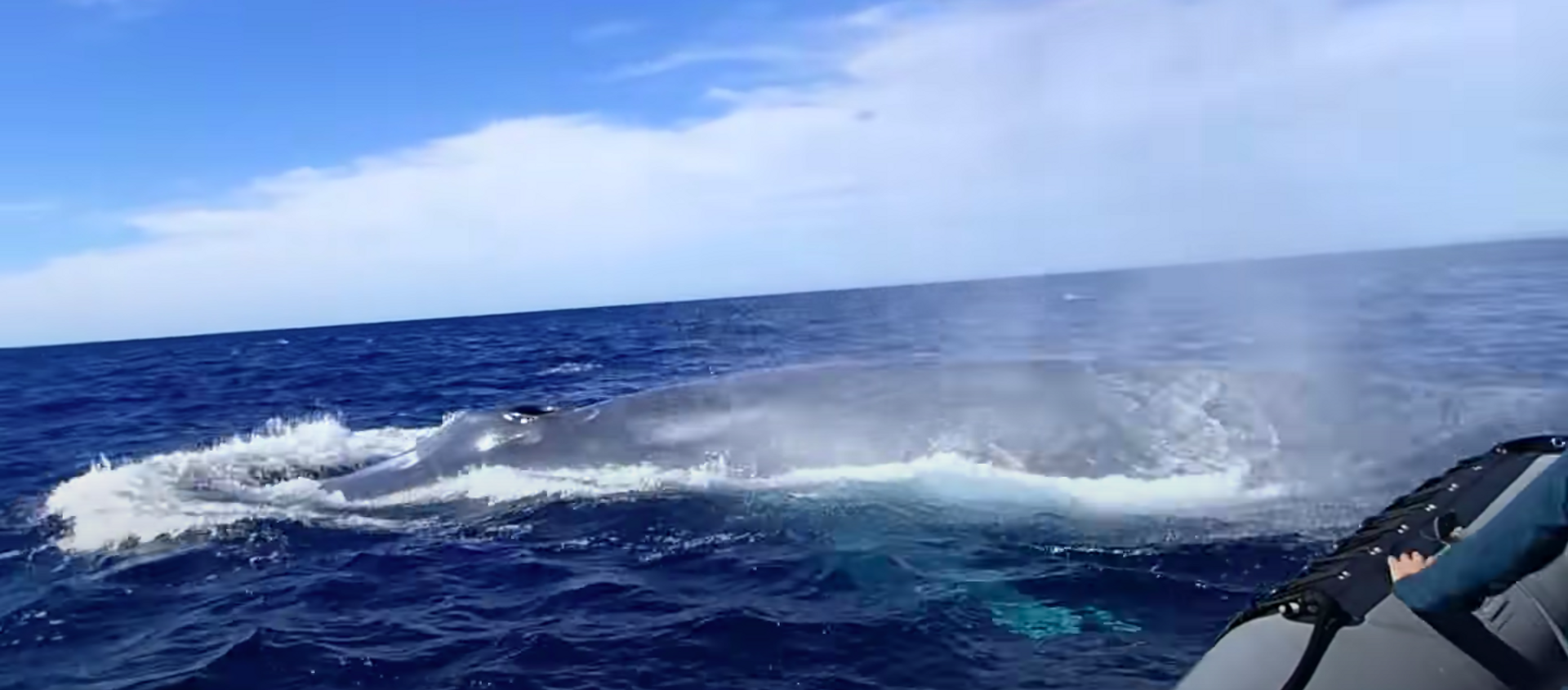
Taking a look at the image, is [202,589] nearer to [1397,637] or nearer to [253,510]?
[253,510]

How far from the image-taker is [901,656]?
9055 mm

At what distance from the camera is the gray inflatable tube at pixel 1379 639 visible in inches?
186

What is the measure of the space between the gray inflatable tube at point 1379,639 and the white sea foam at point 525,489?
748cm

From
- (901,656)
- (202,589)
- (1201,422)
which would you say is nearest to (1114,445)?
(1201,422)

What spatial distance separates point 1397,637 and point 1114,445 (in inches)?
404

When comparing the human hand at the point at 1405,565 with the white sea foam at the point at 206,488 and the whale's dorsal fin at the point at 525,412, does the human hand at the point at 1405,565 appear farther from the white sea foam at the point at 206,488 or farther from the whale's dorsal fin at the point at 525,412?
the whale's dorsal fin at the point at 525,412

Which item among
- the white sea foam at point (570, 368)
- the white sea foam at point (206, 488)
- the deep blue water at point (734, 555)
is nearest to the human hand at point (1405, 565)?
the deep blue water at point (734, 555)

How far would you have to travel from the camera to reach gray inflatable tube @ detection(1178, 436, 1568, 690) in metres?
4.73

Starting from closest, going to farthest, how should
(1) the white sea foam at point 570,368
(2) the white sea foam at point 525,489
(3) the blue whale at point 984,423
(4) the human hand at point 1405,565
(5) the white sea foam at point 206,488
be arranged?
1. (4) the human hand at point 1405,565
2. (2) the white sea foam at point 525,489
3. (3) the blue whale at point 984,423
4. (5) the white sea foam at point 206,488
5. (1) the white sea foam at point 570,368

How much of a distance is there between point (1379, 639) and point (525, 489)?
1341 centimetres

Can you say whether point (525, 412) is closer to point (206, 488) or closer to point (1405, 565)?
point (206, 488)

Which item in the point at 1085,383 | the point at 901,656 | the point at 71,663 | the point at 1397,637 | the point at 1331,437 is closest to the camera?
the point at 1397,637

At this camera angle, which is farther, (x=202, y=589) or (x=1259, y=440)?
(x=1259, y=440)

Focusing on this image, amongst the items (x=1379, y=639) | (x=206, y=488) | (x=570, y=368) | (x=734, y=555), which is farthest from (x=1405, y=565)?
(x=570, y=368)
